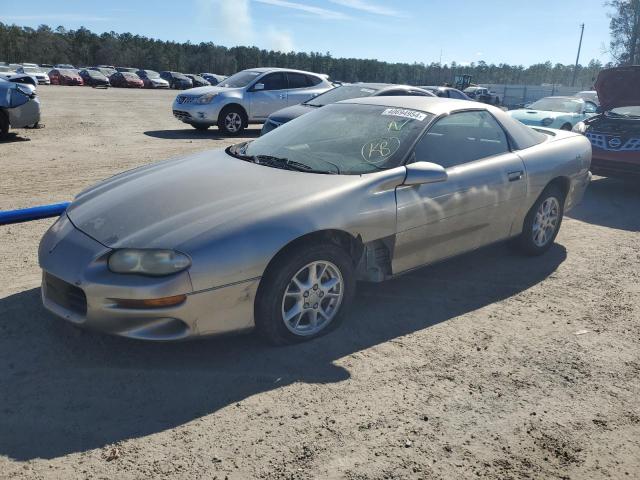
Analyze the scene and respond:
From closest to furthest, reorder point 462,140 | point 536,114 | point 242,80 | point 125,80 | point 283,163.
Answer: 1. point 283,163
2. point 462,140
3. point 536,114
4. point 242,80
5. point 125,80

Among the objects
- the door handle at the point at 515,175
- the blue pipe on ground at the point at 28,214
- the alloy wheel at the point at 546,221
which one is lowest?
the blue pipe on ground at the point at 28,214

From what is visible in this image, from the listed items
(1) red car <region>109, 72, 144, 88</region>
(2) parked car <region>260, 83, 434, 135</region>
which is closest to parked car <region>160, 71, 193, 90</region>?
(1) red car <region>109, 72, 144, 88</region>

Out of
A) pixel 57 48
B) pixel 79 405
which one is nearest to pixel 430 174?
pixel 79 405

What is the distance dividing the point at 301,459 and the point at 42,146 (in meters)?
9.82

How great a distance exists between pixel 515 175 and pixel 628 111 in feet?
19.5

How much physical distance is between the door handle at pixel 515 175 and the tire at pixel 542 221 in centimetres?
44

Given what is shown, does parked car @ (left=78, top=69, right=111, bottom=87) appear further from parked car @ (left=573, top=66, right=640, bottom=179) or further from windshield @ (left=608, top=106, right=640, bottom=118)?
windshield @ (left=608, top=106, right=640, bottom=118)

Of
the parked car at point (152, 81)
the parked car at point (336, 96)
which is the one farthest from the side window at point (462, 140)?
the parked car at point (152, 81)

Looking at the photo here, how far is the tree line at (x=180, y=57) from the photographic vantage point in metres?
79.9

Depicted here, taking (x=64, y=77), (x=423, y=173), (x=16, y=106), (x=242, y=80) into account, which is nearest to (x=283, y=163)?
(x=423, y=173)

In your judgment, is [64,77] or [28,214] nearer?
[28,214]

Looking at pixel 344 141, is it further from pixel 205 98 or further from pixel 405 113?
pixel 205 98

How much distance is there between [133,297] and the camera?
293cm

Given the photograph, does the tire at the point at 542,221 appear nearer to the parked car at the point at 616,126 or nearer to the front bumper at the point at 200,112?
the parked car at the point at 616,126
